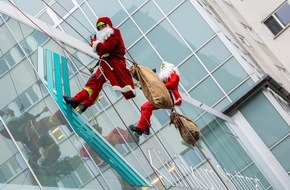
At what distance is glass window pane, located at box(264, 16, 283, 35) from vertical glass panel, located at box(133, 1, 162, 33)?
771 centimetres

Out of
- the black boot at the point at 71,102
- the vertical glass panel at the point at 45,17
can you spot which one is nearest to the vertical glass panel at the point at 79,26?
the vertical glass panel at the point at 45,17

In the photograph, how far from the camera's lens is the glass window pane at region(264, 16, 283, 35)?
27.7 m

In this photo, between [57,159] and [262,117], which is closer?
[57,159]

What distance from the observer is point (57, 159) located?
312 inches

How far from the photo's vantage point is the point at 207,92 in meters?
21.1

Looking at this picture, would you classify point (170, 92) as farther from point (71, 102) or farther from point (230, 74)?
point (230, 74)

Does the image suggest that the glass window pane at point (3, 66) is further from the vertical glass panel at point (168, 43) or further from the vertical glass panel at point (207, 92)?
the vertical glass panel at point (168, 43)

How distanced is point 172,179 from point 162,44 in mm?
10367

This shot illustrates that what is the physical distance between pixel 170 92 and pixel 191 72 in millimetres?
10523

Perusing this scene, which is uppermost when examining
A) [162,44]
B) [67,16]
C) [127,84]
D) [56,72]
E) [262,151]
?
[67,16]

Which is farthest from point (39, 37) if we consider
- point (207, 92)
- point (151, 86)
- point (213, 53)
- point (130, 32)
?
point (130, 32)

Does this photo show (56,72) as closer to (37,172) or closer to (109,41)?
(109,41)

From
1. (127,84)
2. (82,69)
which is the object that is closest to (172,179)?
(82,69)

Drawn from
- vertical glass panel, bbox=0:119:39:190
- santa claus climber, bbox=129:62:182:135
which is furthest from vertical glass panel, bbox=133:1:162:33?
vertical glass panel, bbox=0:119:39:190
